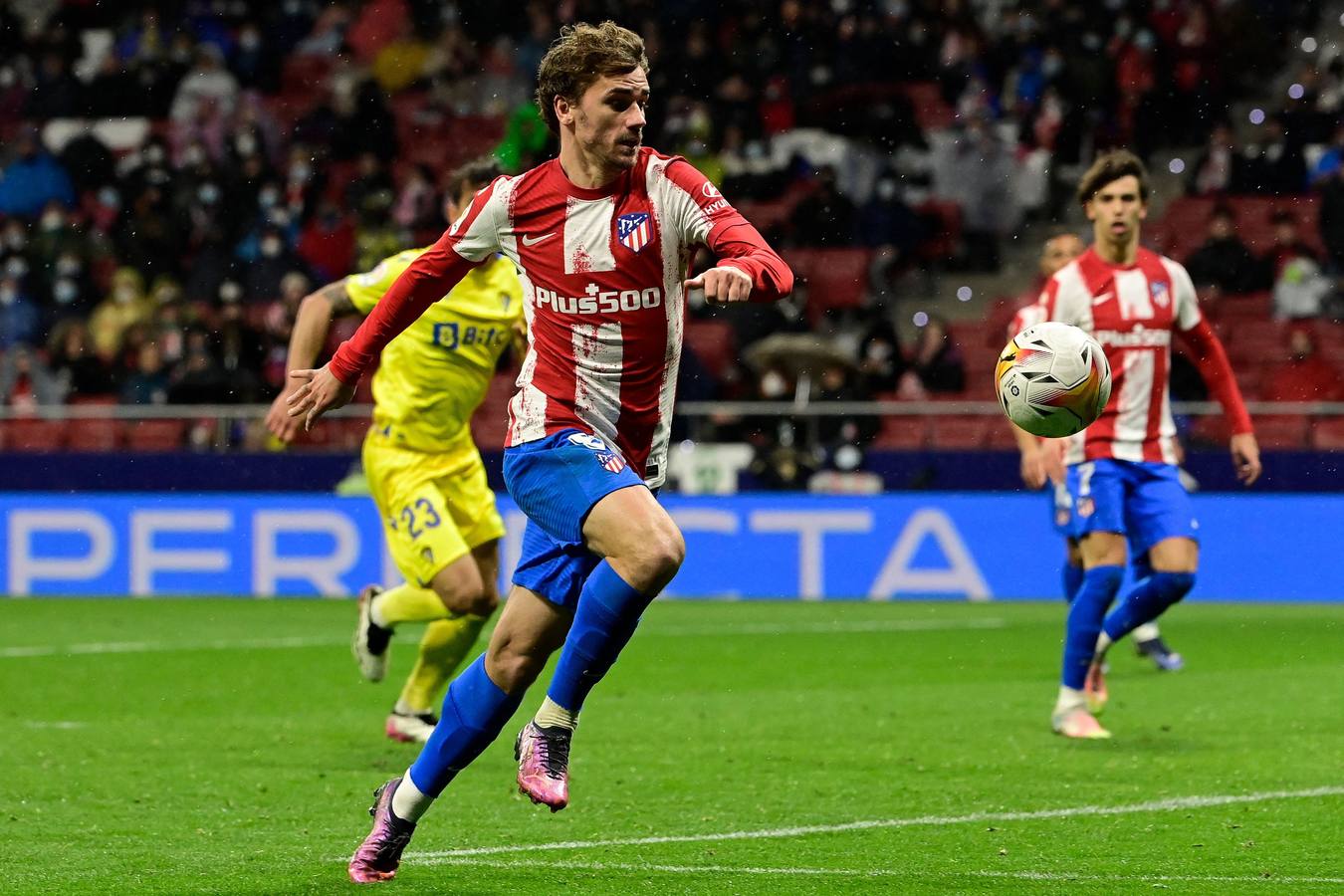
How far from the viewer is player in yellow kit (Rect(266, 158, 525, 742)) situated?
862 centimetres

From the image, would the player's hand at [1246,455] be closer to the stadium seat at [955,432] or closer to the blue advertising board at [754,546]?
the blue advertising board at [754,546]

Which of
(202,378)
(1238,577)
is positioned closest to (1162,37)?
(1238,577)

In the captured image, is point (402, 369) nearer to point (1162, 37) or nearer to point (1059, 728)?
point (1059, 728)

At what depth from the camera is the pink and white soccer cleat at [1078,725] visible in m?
8.66

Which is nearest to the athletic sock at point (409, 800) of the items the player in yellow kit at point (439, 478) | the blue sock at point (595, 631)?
the blue sock at point (595, 631)

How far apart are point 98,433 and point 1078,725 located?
1155 cm

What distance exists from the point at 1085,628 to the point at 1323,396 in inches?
356

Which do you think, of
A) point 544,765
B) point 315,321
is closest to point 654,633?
Result: point 315,321

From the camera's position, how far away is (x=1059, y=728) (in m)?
8.75

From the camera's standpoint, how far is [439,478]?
8.83m

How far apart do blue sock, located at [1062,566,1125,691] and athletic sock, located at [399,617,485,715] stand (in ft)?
7.81

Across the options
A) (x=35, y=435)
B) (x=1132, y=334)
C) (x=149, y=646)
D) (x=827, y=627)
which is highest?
(x=1132, y=334)

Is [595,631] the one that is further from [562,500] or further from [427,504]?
[427,504]

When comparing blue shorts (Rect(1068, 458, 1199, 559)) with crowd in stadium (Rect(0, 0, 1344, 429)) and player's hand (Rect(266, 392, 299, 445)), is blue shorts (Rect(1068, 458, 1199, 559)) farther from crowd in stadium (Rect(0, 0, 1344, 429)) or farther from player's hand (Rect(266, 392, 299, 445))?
crowd in stadium (Rect(0, 0, 1344, 429))
